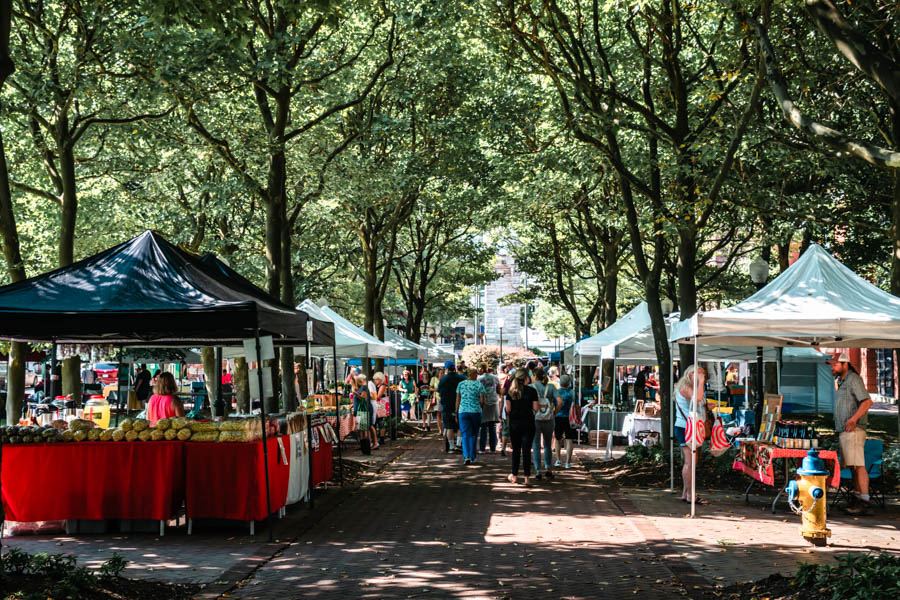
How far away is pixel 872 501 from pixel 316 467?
7.71 meters

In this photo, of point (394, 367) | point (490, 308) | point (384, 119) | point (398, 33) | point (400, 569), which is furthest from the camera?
point (490, 308)

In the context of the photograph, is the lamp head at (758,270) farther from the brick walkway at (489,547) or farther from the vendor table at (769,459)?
the vendor table at (769,459)

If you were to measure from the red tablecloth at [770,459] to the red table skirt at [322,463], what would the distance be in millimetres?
5995

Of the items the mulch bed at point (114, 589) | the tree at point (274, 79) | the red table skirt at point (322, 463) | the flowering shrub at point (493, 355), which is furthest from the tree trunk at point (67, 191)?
the flowering shrub at point (493, 355)

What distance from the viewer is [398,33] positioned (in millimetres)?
19688

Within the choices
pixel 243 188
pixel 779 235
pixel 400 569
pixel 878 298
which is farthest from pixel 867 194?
pixel 400 569

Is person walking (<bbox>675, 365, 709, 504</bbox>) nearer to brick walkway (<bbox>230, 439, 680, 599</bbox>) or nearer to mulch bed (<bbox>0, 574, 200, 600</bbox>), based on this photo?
brick walkway (<bbox>230, 439, 680, 599</bbox>)

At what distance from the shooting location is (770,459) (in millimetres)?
11594

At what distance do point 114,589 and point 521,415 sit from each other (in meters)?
8.97

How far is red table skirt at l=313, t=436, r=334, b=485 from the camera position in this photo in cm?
1391

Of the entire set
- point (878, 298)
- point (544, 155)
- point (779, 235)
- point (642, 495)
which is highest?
point (544, 155)

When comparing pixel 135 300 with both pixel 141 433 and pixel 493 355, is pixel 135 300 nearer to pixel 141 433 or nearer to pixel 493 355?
pixel 141 433

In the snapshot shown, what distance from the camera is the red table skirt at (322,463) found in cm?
1391

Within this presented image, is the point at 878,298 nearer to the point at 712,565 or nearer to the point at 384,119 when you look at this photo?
the point at 712,565
